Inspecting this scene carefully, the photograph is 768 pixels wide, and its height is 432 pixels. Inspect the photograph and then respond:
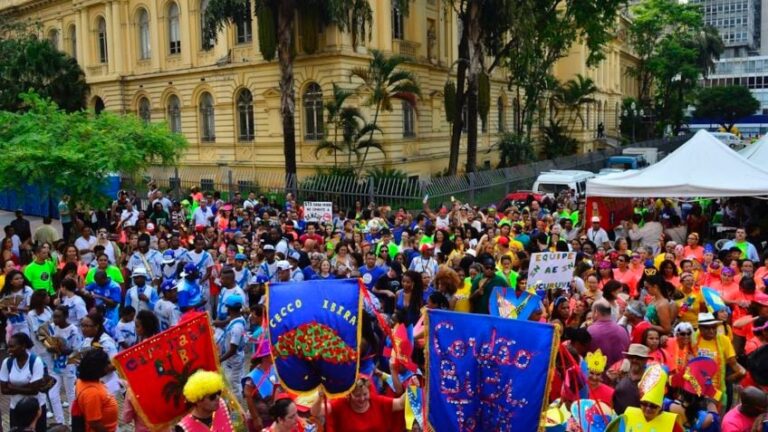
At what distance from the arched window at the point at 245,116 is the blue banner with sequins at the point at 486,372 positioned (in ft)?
88.4

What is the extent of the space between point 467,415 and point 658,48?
56.7 meters

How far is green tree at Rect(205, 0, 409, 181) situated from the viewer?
23.1 meters

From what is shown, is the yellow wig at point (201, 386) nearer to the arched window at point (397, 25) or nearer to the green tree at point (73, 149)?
the green tree at point (73, 149)

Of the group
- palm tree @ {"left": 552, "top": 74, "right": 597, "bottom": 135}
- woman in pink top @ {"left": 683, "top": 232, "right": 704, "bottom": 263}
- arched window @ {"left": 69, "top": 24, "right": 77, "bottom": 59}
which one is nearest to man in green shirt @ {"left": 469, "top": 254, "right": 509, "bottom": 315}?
woman in pink top @ {"left": 683, "top": 232, "right": 704, "bottom": 263}

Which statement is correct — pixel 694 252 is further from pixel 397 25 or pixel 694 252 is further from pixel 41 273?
pixel 397 25

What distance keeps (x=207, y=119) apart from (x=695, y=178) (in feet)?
79.6

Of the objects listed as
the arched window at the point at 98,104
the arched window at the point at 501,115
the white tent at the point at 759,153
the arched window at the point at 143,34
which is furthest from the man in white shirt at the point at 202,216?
the arched window at the point at 501,115

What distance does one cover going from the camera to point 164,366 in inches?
208

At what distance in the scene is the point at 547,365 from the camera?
460 cm

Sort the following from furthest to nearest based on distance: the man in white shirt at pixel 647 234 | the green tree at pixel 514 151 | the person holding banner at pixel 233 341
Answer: the green tree at pixel 514 151 → the man in white shirt at pixel 647 234 → the person holding banner at pixel 233 341

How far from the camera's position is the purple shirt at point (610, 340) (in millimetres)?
6447

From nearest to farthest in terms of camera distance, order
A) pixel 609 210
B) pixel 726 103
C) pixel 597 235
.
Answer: pixel 597 235
pixel 609 210
pixel 726 103

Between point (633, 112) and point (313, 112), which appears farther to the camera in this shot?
point (633, 112)

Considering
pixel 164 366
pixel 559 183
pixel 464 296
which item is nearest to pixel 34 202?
pixel 559 183
